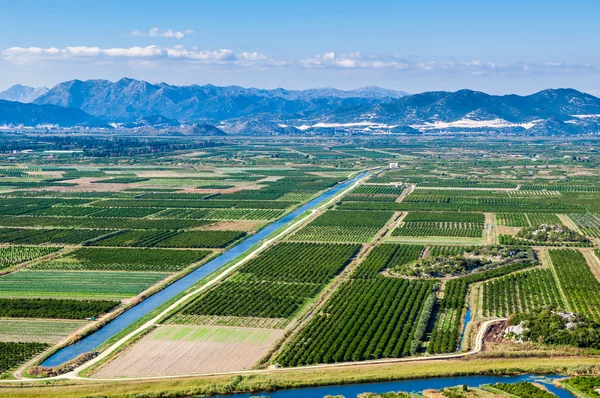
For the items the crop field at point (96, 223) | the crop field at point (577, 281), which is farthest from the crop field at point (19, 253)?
the crop field at point (577, 281)

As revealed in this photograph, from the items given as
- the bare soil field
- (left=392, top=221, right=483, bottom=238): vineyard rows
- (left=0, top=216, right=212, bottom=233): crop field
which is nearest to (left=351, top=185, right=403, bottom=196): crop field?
(left=392, top=221, right=483, bottom=238): vineyard rows

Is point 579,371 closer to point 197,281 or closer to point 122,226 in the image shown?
point 197,281

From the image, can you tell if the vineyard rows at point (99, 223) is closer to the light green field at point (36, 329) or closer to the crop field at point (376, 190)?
the crop field at point (376, 190)

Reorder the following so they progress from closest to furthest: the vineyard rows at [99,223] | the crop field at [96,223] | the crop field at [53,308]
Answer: the crop field at [53,308] < the crop field at [96,223] < the vineyard rows at [99,223]

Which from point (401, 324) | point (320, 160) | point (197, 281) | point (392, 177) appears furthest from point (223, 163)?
point (401, 324)

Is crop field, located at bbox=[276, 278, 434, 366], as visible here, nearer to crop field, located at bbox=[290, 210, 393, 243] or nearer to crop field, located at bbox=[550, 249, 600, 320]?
crop field, located at bbox=[550, 249, 600, 320]

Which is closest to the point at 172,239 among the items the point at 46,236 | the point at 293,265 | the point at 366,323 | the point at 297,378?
the point at 46,236

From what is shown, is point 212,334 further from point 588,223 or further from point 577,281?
point 588,223
